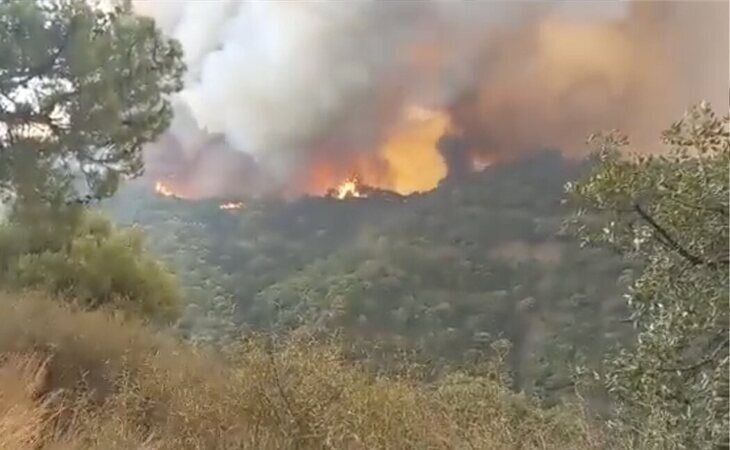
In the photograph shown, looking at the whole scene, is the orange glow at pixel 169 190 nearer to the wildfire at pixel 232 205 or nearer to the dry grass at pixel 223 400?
the wildfire at pixel 232 205

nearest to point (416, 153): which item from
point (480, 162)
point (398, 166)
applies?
point (398, 166)

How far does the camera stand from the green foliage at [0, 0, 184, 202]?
2184 millimetres

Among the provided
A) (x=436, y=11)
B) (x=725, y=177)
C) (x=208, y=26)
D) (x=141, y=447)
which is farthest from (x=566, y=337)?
(x=208, y=26)

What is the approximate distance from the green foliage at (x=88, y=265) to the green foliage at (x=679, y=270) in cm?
117

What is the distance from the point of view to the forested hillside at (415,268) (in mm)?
1966

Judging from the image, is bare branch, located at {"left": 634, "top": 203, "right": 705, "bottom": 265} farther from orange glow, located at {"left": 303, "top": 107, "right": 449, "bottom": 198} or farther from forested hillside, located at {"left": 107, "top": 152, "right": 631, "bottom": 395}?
orange glow, located at {"left": 303, "top": 107, "right": 449, "bottom": 198}

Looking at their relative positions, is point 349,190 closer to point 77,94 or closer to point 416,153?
point 416,153

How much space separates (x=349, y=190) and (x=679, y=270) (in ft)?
2.94

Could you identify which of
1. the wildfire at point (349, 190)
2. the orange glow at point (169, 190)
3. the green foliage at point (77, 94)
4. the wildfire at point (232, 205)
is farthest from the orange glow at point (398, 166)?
the green foliage at point (77, 94)

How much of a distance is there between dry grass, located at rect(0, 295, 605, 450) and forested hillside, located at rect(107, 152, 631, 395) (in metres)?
0.08

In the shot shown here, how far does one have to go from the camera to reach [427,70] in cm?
204

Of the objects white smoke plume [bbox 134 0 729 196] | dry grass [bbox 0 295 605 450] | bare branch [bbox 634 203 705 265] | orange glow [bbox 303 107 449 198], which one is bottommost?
dry grass [bbox 0 295 605 450]

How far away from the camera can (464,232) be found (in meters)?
2.05

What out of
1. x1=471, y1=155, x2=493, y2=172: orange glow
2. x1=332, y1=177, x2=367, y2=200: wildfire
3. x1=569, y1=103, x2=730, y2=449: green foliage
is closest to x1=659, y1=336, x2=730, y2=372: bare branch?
x1=569, y1=103, x2=730, y2=449: green foliage
